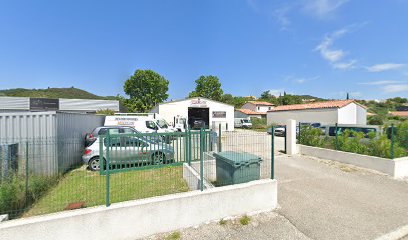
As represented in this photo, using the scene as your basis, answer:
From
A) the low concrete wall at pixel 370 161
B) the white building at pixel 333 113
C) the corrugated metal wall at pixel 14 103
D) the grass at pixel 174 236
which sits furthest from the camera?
the corrugated metal wall at pixel 14 103

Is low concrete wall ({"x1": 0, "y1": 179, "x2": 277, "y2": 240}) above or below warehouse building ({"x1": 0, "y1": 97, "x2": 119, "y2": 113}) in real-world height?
below

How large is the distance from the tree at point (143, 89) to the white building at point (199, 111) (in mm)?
19754

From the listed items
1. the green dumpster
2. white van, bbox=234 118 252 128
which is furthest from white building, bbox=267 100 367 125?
the green dumpster

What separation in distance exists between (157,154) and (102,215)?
1715 millimetres

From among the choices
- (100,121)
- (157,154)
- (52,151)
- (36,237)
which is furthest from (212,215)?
(100,121)

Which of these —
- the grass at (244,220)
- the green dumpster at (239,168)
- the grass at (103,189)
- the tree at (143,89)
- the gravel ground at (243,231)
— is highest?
the tree at (143,89)

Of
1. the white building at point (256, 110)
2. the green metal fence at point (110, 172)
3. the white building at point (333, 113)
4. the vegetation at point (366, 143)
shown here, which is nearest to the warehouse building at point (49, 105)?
the green metal fence at point (110, 172)

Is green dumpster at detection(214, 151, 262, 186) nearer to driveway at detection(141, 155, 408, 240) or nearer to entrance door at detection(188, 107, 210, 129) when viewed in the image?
driveway at detection(141, 155, 408, 240)

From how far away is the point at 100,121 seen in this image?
48.2 feet

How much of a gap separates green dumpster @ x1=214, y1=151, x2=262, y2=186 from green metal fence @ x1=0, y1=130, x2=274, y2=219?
401mm

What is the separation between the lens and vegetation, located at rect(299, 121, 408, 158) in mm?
7445

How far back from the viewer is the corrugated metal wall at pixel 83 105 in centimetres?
2866

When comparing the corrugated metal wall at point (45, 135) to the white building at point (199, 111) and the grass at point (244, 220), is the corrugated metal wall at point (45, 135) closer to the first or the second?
the grass at point (244, 220)

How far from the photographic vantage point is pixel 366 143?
817 centimetres
